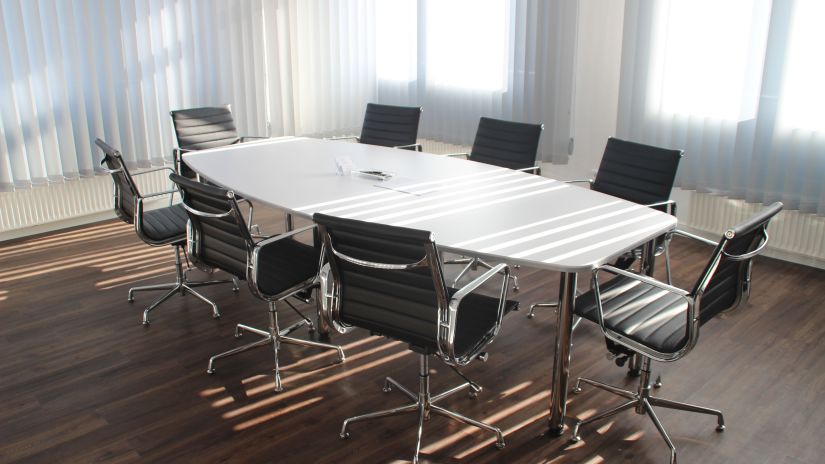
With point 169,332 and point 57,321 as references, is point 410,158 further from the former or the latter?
point 57,321

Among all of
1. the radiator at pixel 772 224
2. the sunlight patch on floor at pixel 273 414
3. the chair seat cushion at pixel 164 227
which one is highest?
the chair seat cushion at pixel 164 227

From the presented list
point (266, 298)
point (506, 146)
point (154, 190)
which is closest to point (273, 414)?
point (266, 298)

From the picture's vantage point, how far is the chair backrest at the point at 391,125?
18.3 feet

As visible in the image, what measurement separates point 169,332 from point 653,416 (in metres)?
2.59

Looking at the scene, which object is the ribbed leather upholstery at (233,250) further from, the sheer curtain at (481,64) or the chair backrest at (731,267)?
the sheer curtain at (481,64)

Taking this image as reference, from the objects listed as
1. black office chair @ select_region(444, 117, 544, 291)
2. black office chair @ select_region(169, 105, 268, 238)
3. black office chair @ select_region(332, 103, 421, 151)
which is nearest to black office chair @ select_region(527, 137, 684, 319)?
black office chair @ select_region(444, 117, 544, 291)

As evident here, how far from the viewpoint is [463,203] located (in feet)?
12.3

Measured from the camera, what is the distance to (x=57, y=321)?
14.2ft

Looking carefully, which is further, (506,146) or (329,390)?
(506,146)

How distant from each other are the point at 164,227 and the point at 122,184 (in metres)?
0.35

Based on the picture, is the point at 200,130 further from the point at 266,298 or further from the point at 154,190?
the point at 266,298

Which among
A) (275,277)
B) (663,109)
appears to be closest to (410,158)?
(275,277)

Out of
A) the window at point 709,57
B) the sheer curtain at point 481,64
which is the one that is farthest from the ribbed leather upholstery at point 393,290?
the sheer curtain at point 481,64

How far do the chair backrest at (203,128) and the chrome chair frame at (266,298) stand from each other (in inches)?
72.5
